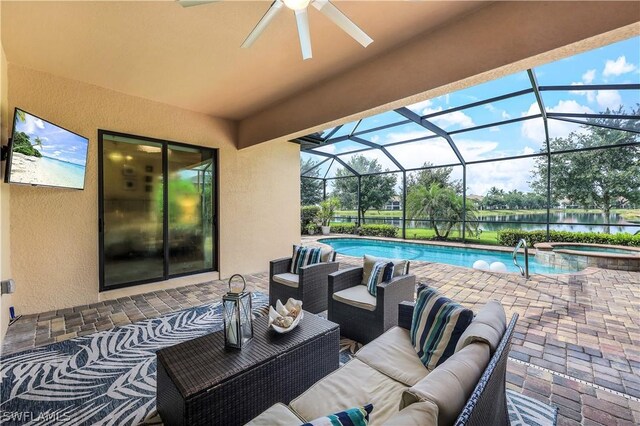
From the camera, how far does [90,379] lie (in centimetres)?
224

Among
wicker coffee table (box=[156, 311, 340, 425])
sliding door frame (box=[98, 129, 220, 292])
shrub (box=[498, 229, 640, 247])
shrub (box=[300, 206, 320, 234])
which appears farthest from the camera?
shrub (box=[300, 206, 320, 234])

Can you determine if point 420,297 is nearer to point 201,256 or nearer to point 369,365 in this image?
point 369,365

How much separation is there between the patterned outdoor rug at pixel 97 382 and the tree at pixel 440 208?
889 centimetres

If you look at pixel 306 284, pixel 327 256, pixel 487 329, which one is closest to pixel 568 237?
pixel 327 256

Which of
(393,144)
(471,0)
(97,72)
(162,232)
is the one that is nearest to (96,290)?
(162,232)

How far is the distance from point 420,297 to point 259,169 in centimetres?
470

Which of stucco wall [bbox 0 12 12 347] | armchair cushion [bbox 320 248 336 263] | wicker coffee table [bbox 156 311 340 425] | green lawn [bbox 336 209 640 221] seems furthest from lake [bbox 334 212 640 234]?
stucco wall [bbox 0 12 12 347]

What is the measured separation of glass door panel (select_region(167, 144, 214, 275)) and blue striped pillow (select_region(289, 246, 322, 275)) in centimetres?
228

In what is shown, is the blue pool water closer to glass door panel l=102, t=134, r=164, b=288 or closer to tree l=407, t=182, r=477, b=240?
tree l=407, t=182, r=477, b=240

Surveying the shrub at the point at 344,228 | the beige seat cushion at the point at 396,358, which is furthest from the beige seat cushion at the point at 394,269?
the shrub at the point at 344,228

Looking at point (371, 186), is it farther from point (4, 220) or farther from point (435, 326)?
point (4, 220)

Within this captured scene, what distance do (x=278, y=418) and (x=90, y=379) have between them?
203 cm

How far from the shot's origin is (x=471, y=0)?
2348 millimetres
